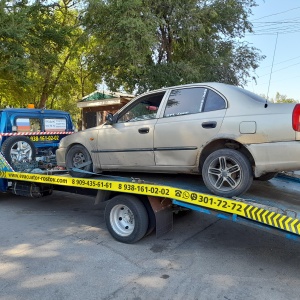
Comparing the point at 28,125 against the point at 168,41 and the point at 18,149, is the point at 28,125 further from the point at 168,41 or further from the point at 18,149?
the point at 168,41

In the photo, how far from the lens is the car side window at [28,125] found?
7.21m

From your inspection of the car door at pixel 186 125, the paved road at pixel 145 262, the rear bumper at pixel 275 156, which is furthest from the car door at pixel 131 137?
the rear bumper at pixel 275 156

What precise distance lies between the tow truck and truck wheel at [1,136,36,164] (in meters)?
0.85

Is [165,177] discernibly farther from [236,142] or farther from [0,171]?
[0,171]

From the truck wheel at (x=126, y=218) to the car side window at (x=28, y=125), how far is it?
3373 millimetres

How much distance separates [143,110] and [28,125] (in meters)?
3.52

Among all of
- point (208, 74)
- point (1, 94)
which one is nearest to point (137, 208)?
point (208, 74)

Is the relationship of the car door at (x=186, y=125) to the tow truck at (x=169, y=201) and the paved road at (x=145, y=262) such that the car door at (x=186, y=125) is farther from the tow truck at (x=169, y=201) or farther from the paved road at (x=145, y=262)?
the paved road at (x=145, y=262)

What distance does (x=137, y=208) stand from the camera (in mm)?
4715

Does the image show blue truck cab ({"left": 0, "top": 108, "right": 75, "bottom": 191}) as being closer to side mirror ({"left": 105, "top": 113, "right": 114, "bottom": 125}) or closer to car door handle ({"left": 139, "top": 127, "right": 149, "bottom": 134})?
side mirror ({"left": 105, "top": 113, "right": 114, "bottom": 125})

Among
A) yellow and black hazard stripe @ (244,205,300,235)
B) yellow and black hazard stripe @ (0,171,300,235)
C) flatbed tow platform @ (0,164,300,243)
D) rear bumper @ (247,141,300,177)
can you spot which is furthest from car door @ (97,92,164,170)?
yellow and black hazard stripe @ (244,205,300,235)

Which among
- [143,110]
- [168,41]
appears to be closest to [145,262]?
[143,110]

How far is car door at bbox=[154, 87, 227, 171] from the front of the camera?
4277mm

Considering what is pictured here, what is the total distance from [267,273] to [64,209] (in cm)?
447
